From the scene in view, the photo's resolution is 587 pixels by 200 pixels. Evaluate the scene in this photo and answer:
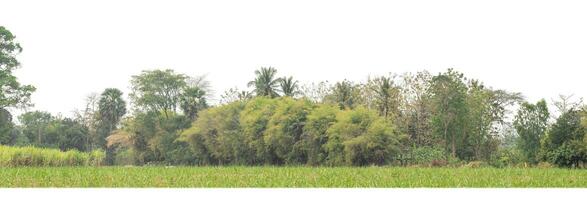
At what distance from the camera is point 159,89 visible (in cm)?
6162

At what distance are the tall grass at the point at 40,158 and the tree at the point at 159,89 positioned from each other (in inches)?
1085

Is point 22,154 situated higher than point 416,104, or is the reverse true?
point 416,104

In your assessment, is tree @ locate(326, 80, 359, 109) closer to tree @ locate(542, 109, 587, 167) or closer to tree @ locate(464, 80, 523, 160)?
tree @ locate(464, 80, 523, 160)

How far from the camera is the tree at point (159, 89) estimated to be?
6122 cm

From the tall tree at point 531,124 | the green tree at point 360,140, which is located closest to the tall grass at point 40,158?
the green tree at point 360,140

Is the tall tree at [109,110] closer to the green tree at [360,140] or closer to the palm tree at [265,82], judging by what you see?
the palm tree at [265,82]

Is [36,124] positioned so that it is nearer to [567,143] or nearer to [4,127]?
[4,127]

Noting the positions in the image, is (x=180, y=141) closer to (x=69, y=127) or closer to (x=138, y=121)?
(x=138, y=121)

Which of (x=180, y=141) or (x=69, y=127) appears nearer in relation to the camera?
(x=180, y=141)

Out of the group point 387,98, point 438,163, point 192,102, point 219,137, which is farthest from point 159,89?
point 438,163

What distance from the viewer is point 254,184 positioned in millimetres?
16500

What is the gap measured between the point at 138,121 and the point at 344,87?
1744 centimetres

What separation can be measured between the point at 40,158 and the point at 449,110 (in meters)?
26.4
